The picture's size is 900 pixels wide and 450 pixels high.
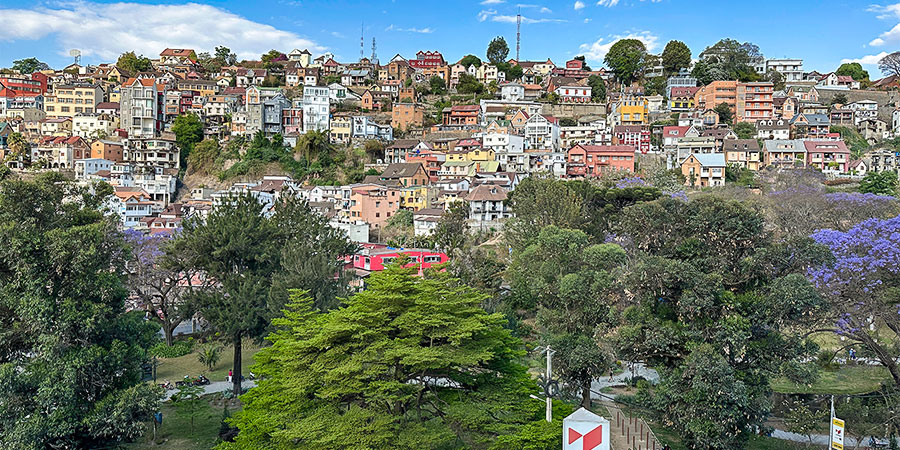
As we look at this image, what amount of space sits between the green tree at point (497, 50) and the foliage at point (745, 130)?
140ft

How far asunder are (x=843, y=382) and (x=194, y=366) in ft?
84.4

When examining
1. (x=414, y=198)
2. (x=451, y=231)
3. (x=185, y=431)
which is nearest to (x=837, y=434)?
(x=185, y=431)

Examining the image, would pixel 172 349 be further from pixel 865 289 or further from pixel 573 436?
pixel 573 436

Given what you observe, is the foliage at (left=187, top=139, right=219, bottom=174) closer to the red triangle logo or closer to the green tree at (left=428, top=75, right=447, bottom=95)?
the green tree at (left=428, top=75, right=447, bottom=95)

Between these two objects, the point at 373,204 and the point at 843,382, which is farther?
the point at 373,204

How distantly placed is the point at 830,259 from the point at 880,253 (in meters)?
3.13

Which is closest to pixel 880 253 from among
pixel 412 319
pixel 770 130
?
pixel 412 319

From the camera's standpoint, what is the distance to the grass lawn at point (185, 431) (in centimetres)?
1900

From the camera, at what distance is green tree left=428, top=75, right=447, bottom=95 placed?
8881cm

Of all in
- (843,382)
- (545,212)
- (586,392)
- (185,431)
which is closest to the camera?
(185,431)

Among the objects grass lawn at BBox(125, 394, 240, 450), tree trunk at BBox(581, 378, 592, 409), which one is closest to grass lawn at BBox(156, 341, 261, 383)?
grass lawn at BBox(125, 394, 240, 450)

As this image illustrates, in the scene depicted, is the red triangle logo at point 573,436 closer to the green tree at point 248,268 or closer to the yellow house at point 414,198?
the green tree at point 248,268

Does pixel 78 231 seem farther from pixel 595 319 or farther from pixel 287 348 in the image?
pixel 595 319

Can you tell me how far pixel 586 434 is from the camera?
Answer: 5070 mm
